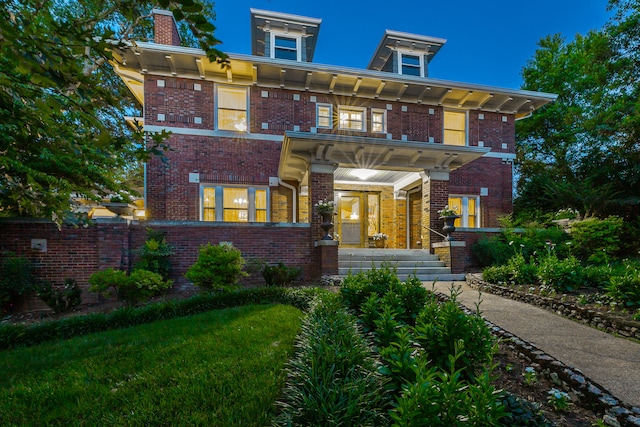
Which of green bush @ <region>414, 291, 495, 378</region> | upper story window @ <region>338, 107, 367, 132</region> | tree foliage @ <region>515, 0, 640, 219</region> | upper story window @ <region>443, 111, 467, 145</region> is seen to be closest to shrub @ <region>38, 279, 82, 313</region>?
green bush @ <region>414, 291, 495, 378</region>

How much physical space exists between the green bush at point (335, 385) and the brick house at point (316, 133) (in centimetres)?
480

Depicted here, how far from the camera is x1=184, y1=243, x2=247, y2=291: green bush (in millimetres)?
5910

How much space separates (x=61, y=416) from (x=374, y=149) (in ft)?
24.5


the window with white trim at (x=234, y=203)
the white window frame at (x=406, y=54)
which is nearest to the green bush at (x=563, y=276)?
the window with white trim at (x=234, y=203)

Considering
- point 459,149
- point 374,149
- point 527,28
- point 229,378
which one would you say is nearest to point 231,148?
point 374,149

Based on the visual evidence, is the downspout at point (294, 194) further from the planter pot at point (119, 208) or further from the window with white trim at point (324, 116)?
the planter pot at point (119, 208)

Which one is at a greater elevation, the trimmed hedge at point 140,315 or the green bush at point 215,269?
the green bush at point 215,269

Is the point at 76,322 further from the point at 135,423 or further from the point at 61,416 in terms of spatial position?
the point at 135,423

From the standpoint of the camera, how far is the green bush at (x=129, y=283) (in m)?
5.54

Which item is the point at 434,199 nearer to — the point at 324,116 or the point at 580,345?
the point at 324,116

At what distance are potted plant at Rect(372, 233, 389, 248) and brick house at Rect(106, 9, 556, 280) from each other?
25 centimetres

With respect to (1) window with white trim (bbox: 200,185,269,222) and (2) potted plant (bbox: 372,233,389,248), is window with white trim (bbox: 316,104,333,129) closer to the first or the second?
(1) window with white trim (bbox: 200,185,269,222)

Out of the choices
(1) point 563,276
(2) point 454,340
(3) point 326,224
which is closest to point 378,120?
(3) point 326,224

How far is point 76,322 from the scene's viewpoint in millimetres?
4445
